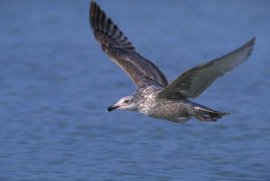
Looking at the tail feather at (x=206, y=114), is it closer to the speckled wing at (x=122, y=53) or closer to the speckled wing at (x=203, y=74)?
the speckled wing at (x=203, y=74)

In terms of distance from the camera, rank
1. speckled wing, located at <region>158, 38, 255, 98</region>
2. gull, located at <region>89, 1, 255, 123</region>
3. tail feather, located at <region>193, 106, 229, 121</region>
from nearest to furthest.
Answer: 1. speckled wing, located at <region>158, 38, 255, 98</region>
2. gull, located at <region>89, 1, 255, 123</region>
3. tail feather, located at <region>193, 106, 229, 121</region>

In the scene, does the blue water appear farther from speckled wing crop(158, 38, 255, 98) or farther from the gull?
speckled wing crop(158, 38, 255, 98)

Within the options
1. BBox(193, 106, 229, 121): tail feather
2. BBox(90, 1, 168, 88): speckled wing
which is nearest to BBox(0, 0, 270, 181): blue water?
BBox(193, 106, 229, 121): tail feather

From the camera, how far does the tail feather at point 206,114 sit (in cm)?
946

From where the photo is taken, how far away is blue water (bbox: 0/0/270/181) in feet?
33.6

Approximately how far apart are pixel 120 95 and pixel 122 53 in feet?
9.87

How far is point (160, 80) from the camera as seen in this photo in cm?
1058

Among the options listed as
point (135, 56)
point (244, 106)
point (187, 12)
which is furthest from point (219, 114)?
point (187, 12)

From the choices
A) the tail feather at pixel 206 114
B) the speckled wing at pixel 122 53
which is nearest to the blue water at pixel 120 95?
the tail feather at pixel 206 114

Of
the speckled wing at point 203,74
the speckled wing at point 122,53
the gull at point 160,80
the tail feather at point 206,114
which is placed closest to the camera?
the speckled wing at point 203,74

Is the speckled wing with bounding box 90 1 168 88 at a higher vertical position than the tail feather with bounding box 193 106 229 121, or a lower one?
higher

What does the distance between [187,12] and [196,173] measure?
10947 mm

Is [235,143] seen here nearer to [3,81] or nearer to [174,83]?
[174,83]

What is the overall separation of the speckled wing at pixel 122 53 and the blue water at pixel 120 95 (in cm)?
92
